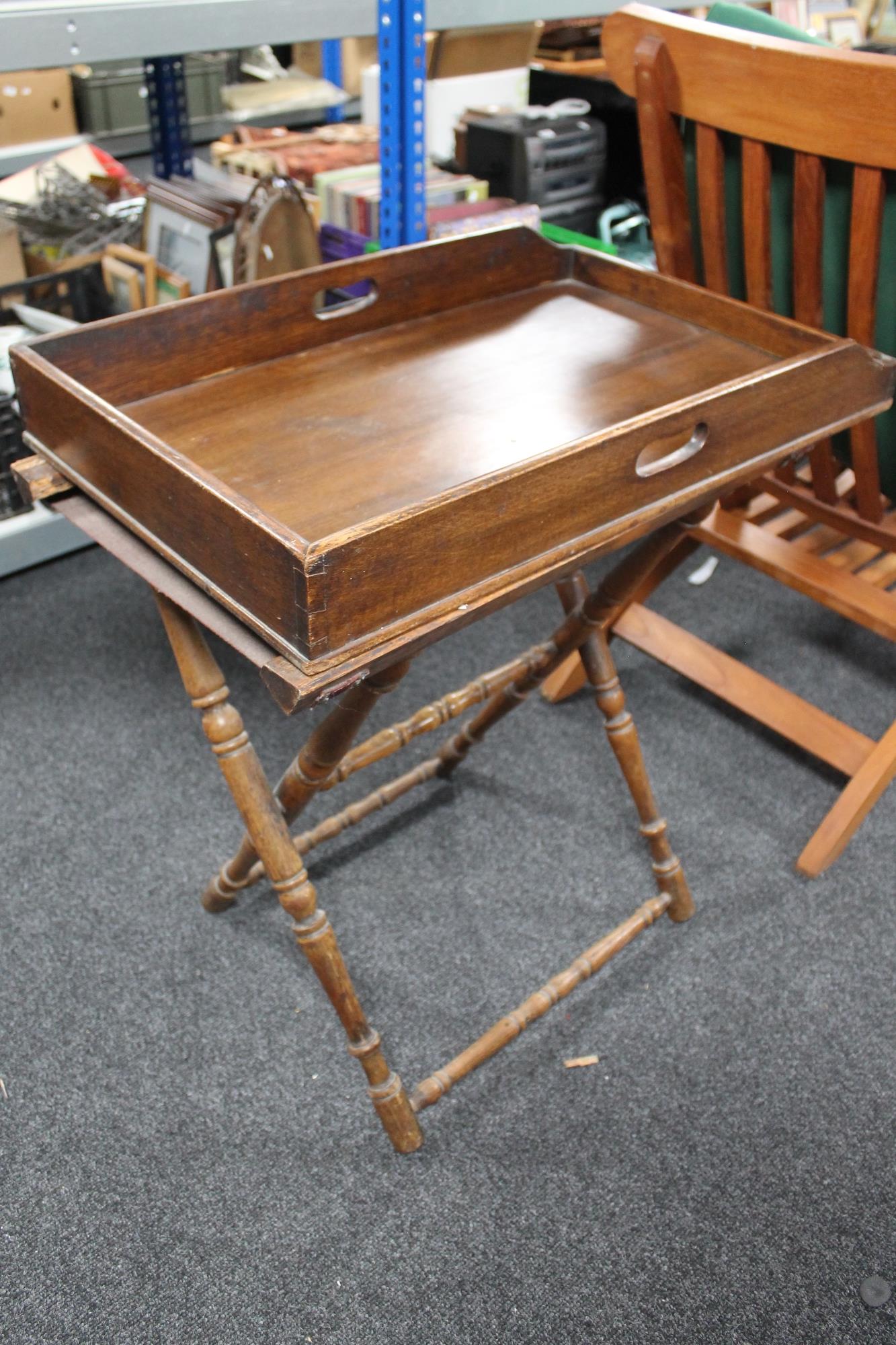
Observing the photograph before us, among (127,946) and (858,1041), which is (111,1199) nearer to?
(127,946)

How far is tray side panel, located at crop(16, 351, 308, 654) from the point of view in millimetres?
748

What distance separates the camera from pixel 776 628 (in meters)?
1.99

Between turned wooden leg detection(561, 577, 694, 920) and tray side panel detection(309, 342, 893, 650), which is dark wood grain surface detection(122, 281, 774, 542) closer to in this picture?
tray side panel detection(309, 342, 893, 650)

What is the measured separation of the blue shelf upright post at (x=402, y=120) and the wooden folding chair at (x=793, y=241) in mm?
291

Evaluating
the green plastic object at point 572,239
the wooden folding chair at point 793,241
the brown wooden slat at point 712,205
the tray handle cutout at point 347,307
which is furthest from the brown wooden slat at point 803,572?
the green plastic object at point 572,239

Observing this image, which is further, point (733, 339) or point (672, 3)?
point (672, 3)

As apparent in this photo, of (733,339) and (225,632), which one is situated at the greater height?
(733,339)

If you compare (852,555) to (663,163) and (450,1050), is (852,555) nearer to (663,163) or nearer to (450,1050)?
(663,163)

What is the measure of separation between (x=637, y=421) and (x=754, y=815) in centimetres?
88

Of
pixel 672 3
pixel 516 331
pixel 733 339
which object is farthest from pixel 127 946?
pixel 672 3

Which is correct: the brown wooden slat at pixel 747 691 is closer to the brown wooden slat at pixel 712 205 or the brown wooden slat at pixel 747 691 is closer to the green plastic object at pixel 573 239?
the brown wooden slat at pixel 712 205

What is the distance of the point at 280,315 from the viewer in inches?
44.1

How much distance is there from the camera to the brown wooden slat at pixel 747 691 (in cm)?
156

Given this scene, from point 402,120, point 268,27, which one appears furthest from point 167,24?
point 402,120
